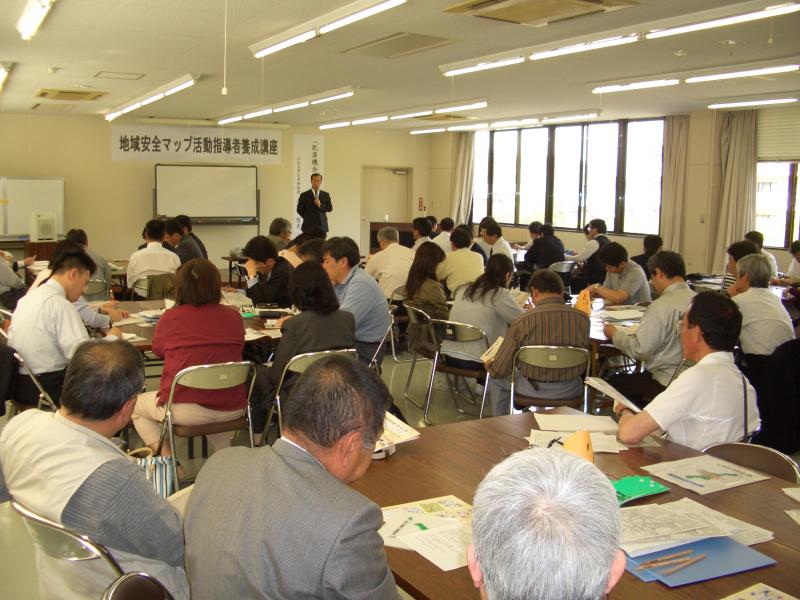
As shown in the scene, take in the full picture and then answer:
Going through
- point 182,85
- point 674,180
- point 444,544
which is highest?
point 182,85

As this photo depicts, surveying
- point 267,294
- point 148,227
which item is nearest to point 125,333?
point 267,294

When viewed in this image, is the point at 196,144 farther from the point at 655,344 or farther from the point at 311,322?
the point at 655,344

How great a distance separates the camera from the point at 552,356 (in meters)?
4.24

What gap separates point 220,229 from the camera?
46.1 ft

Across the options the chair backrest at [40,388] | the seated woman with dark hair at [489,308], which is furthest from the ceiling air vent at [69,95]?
the seated woman with dark hair at [489,308]

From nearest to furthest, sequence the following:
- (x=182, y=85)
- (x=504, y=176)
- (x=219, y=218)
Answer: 1. (x=182, y=85)
2. (x=219, y=218)
3. (x=504, y=176)

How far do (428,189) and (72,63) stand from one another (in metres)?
9.37

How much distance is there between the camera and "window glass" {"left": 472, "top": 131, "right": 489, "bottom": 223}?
15.1 meters

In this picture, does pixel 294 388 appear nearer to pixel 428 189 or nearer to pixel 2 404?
pixel 2 404

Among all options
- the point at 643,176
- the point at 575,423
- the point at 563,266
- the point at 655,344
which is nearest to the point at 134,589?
the point at 575,423

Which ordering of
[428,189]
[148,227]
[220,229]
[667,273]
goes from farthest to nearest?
[428,189]
[220,229]
[148,227]
[667,273]

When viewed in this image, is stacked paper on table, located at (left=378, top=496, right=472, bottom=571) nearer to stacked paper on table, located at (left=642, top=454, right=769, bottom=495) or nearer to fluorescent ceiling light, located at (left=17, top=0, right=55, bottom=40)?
stacked paper on table, located at (left=642, top=454, right=769, bottom=495)

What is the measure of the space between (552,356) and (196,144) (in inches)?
417

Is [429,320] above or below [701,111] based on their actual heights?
below
